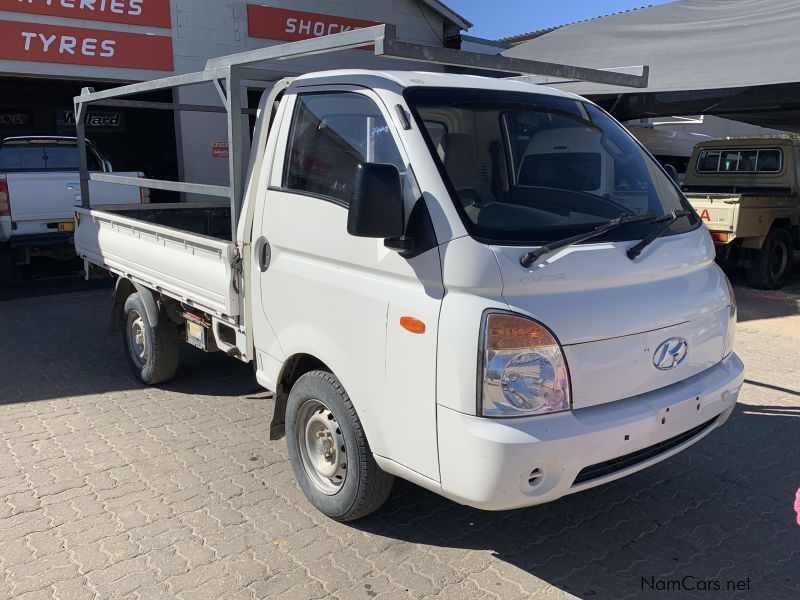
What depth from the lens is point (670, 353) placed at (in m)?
3.00


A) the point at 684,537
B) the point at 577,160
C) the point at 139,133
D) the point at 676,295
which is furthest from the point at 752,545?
the point at 139,133

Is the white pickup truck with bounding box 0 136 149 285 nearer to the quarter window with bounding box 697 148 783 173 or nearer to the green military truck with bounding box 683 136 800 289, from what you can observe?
the green military truck with bounding box 683 136 800 289

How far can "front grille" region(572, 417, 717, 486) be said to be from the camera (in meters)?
2.78

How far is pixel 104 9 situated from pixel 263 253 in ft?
31.1

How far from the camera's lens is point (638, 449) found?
287cm

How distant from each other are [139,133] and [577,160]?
17.9m

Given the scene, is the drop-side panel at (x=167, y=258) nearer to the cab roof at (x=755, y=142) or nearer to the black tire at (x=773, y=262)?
the black tire at (x=773, y=262)

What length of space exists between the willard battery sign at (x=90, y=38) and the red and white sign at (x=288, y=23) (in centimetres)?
162

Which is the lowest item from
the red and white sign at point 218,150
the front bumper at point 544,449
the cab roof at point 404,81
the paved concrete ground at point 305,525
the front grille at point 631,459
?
the paved concrete ground at point 305,525

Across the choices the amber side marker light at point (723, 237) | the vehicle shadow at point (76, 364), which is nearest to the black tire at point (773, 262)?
the amber side marker light at point (723, 237)

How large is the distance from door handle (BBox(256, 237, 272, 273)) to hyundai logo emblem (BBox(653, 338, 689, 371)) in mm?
2022

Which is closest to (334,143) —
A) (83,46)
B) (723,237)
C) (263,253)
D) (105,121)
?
(263,253)

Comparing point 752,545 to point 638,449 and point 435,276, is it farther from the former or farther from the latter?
point 435,276

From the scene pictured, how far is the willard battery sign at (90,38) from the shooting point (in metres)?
Answer: 10.4
